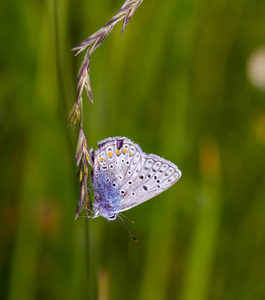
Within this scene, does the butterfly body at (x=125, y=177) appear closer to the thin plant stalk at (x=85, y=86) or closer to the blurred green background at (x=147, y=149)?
the thin plant stalk at (x=85, y=86)

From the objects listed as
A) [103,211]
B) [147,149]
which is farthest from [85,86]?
[147,149]

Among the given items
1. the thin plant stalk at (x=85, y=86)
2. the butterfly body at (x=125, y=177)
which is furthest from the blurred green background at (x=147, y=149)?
the thin plant stalk at (x=85, y=86)

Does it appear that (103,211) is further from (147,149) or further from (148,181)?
(147,149)

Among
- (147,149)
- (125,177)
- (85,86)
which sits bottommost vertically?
(147,149)

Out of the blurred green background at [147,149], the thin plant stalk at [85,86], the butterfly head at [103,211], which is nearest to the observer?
the thin plant stalk at [85,86]

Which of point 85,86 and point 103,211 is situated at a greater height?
point 85,86

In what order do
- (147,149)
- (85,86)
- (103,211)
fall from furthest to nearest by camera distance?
1. (147,149)
2. (103,211)
3. (85,86)

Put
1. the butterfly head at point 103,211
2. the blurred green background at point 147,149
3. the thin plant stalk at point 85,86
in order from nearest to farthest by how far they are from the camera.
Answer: the thin plant stalk at point 85,86 < the butterfly head at point 103,211 < the blurred green background at point 147,149
